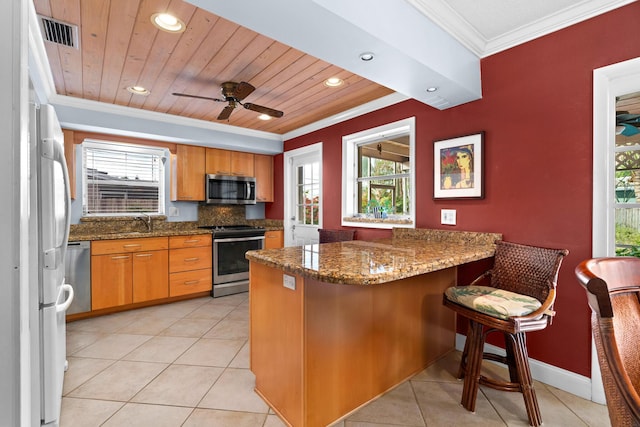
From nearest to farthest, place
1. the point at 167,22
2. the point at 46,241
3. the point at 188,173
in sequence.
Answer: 1. the point at 46,241
2. the point at 167,22
3. the point at 188,173

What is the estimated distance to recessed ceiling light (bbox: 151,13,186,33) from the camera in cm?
181

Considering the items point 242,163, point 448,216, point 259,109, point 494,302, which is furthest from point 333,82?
point 242,163

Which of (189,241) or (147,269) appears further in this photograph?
(189,241)

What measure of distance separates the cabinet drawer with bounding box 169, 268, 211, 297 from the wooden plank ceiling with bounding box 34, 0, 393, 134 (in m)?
2.01

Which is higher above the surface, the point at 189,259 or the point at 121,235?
the point at 121,235

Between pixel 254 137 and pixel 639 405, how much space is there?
4.42 metres

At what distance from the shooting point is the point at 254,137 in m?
4.41

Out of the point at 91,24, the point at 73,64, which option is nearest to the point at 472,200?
the point at 91,24

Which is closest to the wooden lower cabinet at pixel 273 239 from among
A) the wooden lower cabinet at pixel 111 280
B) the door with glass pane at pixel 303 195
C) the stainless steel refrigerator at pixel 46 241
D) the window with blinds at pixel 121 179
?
the door with glass pane at pixel 303 195

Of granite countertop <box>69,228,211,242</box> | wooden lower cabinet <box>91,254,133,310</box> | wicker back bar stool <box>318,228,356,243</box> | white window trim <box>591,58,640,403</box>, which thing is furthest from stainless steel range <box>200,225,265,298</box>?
white window trim <box>591,58,640,403</box>

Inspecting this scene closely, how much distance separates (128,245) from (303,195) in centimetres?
230

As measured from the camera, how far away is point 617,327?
81cm

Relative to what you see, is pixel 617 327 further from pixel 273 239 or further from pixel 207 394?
pixel 273 239

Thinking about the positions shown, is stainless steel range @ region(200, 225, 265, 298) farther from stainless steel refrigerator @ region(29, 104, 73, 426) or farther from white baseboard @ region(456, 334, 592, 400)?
white baseboard @ region(456, 334, 592, 400)
